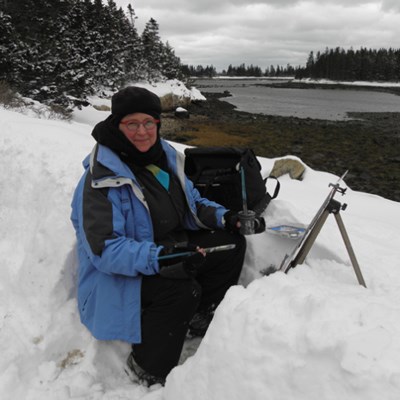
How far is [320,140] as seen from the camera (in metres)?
21.2

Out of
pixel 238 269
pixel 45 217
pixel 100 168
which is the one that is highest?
pixel 100 168

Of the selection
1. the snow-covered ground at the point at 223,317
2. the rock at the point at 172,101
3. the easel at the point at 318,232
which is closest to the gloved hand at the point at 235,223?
the easel at the point at 318,232

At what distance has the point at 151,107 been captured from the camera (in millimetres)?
2744

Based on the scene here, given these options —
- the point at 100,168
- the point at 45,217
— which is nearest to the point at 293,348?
the point at 100,168

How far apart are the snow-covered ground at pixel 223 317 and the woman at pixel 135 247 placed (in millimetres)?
337

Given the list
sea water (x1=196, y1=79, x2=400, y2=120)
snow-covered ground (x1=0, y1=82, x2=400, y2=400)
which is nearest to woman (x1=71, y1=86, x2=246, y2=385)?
snow-covered ground (x1=0, y1=82, x2=400, y2=400)

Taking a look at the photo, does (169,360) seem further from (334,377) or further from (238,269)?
(334,377)

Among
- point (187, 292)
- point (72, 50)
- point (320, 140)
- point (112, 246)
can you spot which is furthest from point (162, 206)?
point (72, 50)

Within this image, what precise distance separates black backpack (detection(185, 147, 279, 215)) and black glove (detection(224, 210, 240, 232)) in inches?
34.6

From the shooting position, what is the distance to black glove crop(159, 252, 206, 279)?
241cm

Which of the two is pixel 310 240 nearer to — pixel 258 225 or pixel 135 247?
pixel 258 225

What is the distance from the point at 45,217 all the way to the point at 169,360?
2.09 metres

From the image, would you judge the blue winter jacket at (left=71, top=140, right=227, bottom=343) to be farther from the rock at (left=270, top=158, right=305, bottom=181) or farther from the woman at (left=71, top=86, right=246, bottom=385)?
the rock at (left=270, top=158, right=305, bottom=181)

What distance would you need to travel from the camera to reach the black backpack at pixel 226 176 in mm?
4094
